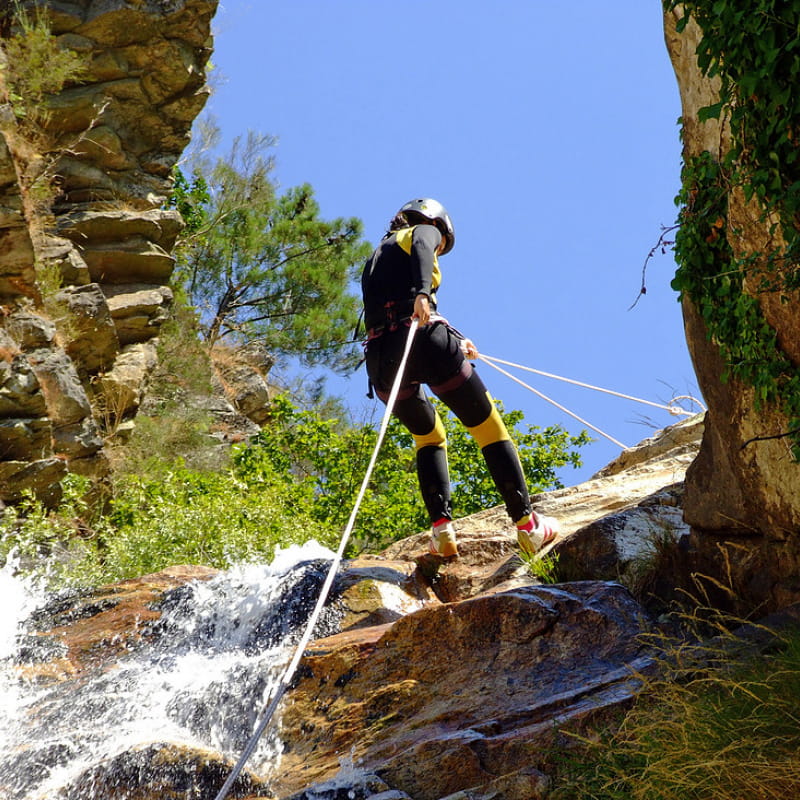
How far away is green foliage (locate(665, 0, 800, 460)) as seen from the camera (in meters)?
3.55

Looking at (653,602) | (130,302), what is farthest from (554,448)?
(653,602)

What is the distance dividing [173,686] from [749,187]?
4022 mm

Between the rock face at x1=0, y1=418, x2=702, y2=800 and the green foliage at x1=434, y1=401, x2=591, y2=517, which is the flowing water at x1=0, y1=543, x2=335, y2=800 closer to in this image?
the rock face at x1=0, y1=418, x2=702, y2=800

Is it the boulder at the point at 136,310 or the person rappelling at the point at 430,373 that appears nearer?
the person rappelling at the point at 430,373

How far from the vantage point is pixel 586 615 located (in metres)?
4.85

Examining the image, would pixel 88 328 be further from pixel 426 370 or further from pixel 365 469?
pixel 426 370

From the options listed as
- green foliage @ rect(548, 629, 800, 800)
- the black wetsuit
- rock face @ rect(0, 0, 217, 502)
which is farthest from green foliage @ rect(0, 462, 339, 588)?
green foliage @ rect(548, 629, 800, 800)

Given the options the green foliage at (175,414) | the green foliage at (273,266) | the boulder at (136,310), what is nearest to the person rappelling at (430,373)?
the green foliage at (175,414)

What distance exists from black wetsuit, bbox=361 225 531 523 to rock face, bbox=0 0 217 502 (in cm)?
776

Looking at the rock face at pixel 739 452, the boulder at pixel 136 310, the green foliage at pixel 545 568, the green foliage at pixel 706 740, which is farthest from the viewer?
the boulder at pixel 136 310

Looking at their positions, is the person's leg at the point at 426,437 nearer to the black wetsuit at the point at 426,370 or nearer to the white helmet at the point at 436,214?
the black wetsuit at the point at 426,370

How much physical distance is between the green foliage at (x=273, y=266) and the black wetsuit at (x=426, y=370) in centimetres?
1610

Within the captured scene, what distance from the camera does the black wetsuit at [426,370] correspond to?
6211mm

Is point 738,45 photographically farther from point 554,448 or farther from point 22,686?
point 554,448
